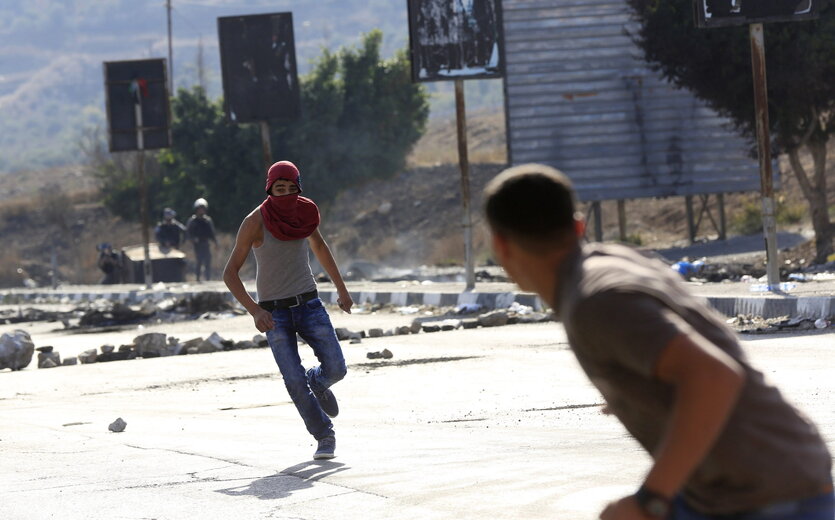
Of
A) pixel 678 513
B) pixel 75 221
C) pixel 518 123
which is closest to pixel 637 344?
pixel 678 513

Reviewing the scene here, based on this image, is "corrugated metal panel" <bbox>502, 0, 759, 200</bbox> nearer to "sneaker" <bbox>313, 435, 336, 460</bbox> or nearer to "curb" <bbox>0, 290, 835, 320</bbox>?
"curb" <bbox>0, 290, 835, 320</bbox>

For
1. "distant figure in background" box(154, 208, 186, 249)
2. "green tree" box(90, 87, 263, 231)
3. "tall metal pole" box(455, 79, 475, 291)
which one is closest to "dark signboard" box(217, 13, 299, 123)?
"tall metal pole" box(455, 79, 475, 291)

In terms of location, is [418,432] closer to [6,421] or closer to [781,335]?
[6,421]

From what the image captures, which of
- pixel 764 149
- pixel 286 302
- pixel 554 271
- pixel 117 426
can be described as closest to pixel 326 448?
pixel 286 302

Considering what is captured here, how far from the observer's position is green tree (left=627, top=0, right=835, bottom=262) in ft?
72.3

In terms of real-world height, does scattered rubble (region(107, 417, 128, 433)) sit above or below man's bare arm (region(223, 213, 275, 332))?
below

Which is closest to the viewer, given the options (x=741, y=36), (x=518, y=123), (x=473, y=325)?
(x=473, y=325)

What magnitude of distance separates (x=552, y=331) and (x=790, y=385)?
658 cm

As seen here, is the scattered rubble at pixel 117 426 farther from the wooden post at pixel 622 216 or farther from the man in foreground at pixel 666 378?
the wooden post at pixel 622 216

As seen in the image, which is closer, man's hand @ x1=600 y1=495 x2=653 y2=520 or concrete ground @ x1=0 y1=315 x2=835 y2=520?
man's hand @ x1=600 y1=495 x2=653 y2=520

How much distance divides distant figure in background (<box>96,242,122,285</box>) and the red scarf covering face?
30943 millimetres

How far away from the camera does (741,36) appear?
23250 millimetres

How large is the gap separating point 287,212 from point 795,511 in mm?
5594

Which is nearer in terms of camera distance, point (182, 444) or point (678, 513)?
point (678, 513)
